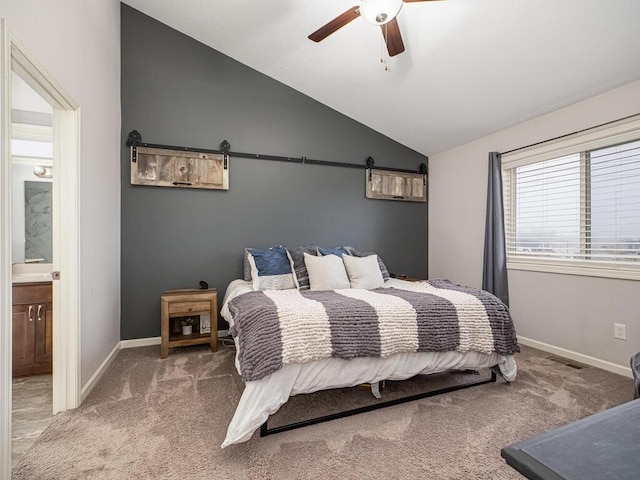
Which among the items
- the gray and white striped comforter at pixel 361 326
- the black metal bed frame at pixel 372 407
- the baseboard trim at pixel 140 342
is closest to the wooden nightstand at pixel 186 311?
the baseboard trim at pixel 140 342

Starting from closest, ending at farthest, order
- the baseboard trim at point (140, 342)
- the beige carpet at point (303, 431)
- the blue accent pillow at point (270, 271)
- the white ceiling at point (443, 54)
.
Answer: the beige carpet at point (303, 431) → the white ceiling at point (443, 54) → the blue accent pillow at point (270, 271) → the baseboard trim at point (140, 342)

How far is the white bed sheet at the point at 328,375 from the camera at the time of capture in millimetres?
1627

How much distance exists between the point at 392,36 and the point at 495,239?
2.34 metres

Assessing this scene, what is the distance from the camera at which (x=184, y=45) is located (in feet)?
11.1

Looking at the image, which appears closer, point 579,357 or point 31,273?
point 31,273

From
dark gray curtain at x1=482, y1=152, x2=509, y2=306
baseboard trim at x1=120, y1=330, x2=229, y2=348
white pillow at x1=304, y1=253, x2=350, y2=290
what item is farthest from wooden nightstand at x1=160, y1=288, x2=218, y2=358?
dark gray curtain at x1=482, y1=152, x2=509, y2=306

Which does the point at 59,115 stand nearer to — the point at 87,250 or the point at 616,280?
the point at 87,250

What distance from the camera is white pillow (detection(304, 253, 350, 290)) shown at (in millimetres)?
2928

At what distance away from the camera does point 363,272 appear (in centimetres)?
307

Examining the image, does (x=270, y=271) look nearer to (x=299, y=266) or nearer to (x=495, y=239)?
(x=299, y=266)

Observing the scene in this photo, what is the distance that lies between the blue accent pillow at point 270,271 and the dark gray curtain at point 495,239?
2.16 m

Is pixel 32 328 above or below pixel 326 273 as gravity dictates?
below

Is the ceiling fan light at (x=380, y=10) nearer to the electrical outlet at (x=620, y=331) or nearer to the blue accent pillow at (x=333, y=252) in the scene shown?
the blue accent pillow at (x=333, y=252)

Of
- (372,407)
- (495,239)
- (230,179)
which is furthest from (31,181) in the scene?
(495,239)
